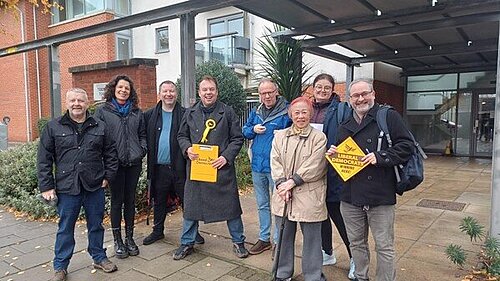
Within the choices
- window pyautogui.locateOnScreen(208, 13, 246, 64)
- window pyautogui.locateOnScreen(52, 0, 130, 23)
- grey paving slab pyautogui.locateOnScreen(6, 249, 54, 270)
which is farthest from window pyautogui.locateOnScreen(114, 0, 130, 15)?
grey paving slab pyautogui.locateOnScreen(6, 249, 54, 270)

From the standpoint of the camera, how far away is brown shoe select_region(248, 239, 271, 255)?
3.90 metres

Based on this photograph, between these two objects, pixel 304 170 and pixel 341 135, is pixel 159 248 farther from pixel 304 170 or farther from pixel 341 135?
pixel 341 135

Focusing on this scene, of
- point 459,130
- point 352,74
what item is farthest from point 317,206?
point 459,130

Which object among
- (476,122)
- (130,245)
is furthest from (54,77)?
(476,122)

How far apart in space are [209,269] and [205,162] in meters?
1.00

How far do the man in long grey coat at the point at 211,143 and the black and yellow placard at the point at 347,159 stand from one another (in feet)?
3.73

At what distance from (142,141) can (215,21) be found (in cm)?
1285

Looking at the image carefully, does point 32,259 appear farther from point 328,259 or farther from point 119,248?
point 328,259

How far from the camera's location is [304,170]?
2.93 meters

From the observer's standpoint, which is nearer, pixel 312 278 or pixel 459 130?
pixel 312 278

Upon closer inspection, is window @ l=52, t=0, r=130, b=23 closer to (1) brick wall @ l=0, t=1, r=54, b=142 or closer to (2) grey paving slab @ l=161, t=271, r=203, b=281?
(1) brick wall @ l=0, t=1, r=54, b=142

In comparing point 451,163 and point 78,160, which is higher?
point 78,160

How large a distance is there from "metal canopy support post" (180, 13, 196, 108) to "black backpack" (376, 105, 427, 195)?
10.3 feet

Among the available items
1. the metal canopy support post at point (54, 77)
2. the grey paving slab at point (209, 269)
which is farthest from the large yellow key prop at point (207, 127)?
the metal canopy support post at point (54, 77)
